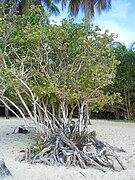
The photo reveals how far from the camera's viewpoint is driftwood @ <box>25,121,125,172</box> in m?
4.73

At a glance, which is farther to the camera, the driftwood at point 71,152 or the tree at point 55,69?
the tree at point 55,69

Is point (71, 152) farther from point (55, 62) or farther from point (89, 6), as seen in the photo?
point (89, 6)

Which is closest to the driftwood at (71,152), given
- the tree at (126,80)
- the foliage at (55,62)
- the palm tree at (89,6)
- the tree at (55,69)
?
the tree at (55,69)

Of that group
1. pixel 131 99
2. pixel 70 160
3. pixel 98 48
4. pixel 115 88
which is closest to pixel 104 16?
pixel 115 88

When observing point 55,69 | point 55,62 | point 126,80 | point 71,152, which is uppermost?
point 126,80

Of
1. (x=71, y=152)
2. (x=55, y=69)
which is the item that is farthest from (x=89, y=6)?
(x=71, y=152)

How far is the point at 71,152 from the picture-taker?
4961mm

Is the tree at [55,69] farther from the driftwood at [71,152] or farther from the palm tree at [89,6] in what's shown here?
the palm tree at [89,6]

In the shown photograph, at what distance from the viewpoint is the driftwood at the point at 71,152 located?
15.5 feet

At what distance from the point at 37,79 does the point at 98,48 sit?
1.67m

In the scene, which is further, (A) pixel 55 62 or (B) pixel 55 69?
(A) pixel 55 62

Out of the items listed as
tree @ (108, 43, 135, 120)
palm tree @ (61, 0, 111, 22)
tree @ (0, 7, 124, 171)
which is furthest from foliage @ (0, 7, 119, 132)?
tree @ (108, 43, 135, 120)

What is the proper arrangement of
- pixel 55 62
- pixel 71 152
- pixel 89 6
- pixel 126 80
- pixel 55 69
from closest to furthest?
pixel 71 152
pixel 55 69
pixel 55 62
pixel 89 6
pixel 126 80

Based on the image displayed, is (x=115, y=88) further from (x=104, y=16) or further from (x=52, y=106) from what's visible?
(x=52, y=106)
